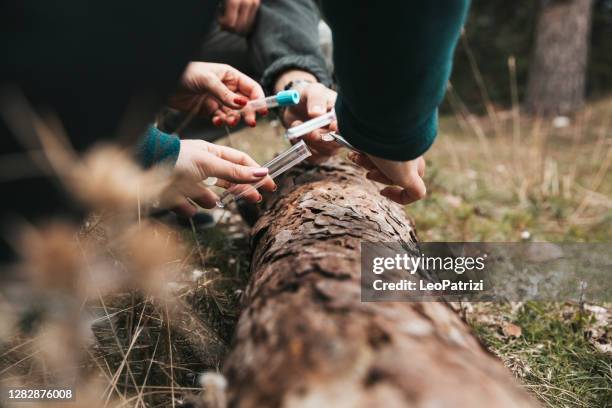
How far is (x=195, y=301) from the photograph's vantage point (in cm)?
132

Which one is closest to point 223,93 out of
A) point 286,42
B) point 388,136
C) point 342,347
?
point 286,42

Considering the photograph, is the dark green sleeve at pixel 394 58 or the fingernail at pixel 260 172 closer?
the dark green sleeve at pixel 394 58

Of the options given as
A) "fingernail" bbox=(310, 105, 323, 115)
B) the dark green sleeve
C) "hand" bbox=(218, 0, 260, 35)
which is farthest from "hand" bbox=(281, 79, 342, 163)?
"hand" bbox=(218, 0, 260, 35)

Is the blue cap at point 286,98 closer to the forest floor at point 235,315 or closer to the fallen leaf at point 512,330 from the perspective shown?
the forest floor at point 235,315

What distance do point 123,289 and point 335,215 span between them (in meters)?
0.56

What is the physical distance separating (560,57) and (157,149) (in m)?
5.46

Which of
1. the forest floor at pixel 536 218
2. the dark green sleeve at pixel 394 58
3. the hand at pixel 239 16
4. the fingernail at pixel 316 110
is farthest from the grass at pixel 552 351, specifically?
the hand at pixel 239 16

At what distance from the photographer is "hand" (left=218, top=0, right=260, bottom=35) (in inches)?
79.6

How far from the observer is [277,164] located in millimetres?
1438

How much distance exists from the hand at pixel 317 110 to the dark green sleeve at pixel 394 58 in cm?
46

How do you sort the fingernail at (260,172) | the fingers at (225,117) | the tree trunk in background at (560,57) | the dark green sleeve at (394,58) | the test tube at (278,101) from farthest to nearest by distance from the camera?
the tree trunk in background at (560,57) → the fingers at (225,117) → the test tube at (278,101) → the fingernail at (260,172) → the dark green sleeve at (394,58)

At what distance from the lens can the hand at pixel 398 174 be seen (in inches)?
44.8

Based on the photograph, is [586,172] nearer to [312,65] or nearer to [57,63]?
[312,65]

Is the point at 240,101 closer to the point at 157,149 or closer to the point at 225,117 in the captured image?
the point at 225,117
